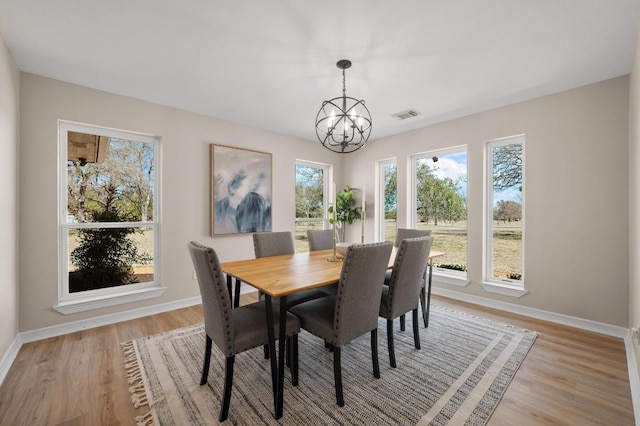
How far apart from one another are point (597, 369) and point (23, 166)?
4.94 metres

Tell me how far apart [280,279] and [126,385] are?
130cm

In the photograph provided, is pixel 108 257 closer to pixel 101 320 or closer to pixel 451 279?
pixel 101 320

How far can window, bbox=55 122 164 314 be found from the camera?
109 inches

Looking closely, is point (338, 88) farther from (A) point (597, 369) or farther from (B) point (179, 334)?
(A) point (597, 369)

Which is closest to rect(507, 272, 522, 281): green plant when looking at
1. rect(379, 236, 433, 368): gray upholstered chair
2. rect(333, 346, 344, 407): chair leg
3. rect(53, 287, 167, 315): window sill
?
rect(379, 236, 433, 368): gray upholstered chair

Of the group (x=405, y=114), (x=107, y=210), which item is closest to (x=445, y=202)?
(x=405, y=114)

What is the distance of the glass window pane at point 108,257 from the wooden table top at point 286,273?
164 centimetres

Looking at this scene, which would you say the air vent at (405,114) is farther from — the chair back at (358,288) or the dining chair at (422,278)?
the chair back at (358,288)

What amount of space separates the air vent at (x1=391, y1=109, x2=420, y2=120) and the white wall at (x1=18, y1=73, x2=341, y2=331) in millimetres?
1630

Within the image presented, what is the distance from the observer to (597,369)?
80.9 inches

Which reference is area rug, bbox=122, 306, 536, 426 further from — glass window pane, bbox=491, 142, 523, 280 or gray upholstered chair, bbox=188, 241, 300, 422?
glass window pane, bbox=491, 142, 523, 280

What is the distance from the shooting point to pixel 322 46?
6.86 feet

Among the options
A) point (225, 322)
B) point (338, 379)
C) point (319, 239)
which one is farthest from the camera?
point (319, 239)

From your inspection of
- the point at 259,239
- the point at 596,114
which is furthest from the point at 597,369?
the point at 259,239
